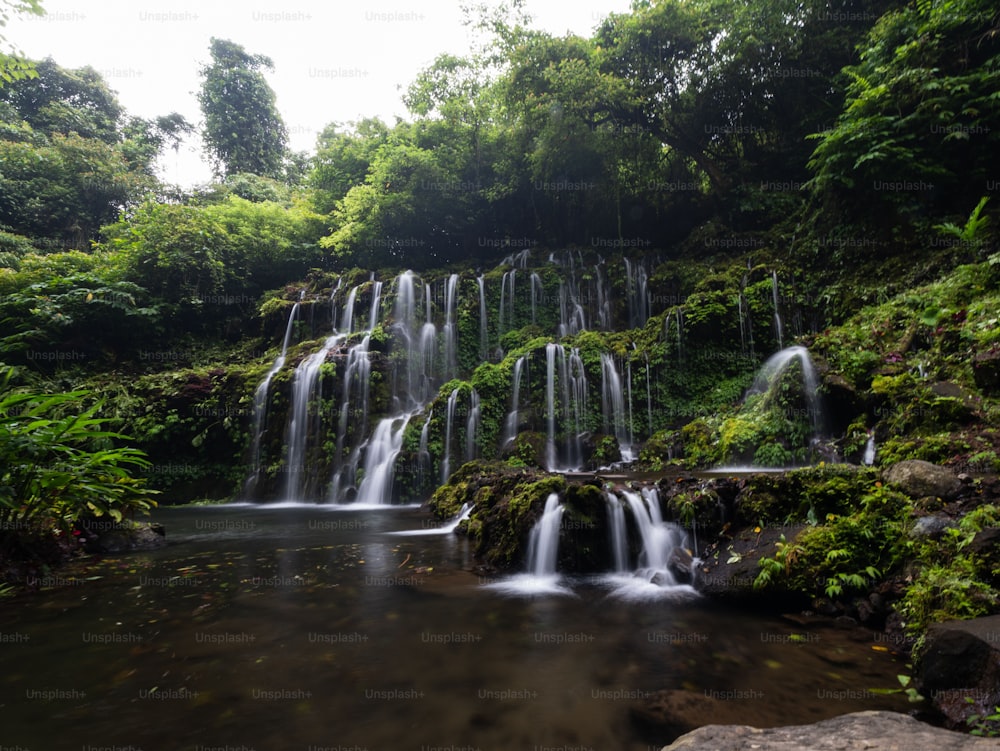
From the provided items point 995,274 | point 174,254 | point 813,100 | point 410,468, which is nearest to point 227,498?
point 410,468

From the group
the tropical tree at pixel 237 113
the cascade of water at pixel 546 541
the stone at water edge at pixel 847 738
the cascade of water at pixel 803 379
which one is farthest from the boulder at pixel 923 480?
the tropical tree at pixel 237 113

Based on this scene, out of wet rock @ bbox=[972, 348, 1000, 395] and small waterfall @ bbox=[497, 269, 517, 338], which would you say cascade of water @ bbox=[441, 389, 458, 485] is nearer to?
small waterfall @ bbox=[497, 269, 517, 338]

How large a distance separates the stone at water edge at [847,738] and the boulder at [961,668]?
1.44 ft

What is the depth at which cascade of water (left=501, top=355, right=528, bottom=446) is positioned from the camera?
1140 cm

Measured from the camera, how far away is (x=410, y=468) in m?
11.0

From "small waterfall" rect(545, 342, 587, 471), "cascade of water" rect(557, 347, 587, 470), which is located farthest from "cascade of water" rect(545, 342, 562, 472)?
"cascade of water" rect(557, 347, 587, 470)

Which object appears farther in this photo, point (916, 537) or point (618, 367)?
point (618, 367)

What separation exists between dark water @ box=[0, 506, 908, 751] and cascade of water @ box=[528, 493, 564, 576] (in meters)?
0.55

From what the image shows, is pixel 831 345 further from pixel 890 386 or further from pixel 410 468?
pixel 410 468

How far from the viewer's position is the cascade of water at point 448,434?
10.9 metres

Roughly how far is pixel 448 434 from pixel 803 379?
777 cm

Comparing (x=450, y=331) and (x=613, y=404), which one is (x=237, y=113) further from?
(x=613, y=404)

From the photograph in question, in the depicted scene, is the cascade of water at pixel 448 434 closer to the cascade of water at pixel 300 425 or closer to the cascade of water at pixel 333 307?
the cascade of water at pixel 300 425

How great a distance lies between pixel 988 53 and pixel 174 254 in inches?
1013
